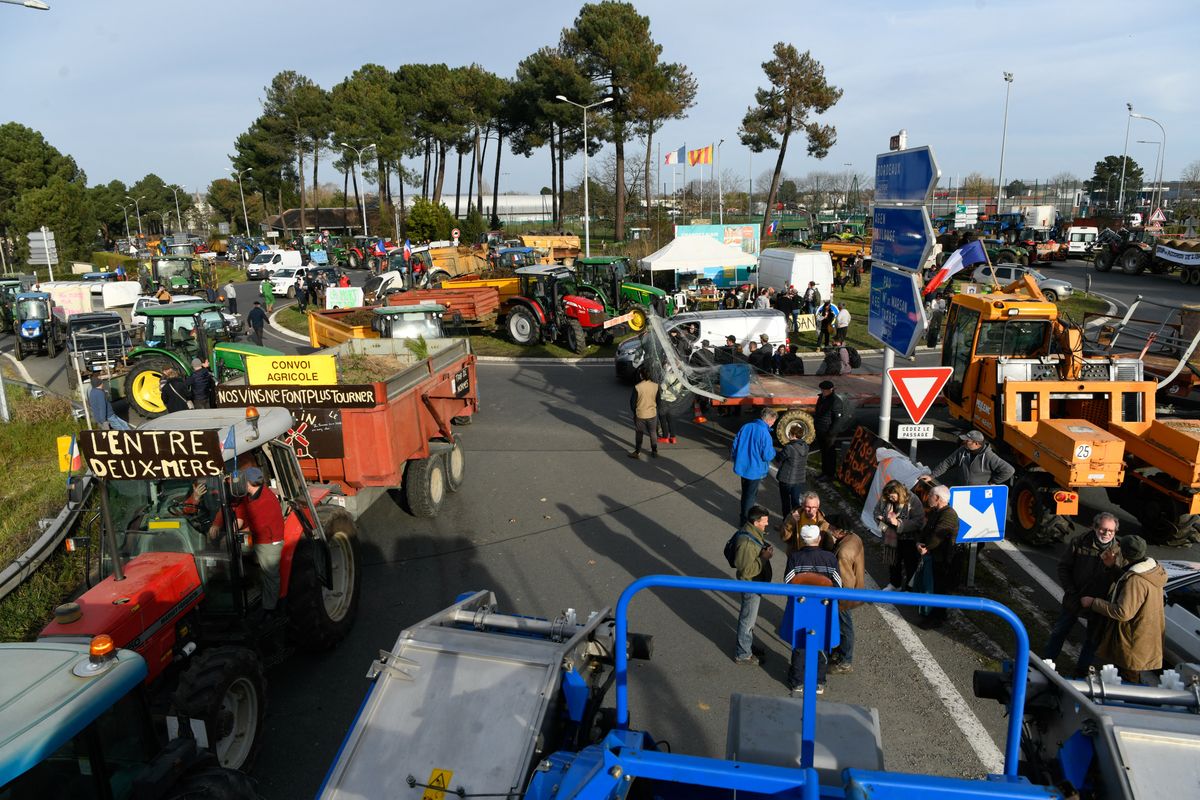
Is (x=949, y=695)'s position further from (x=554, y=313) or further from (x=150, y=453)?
(x=554, y=313)

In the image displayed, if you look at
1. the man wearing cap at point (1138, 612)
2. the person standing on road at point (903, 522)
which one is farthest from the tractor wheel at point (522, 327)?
the man wearing cap at point (1138, 612)

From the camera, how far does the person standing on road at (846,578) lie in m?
6.18

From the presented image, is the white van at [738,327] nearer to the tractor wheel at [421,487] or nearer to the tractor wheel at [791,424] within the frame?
the tractor wheel at [791,424]

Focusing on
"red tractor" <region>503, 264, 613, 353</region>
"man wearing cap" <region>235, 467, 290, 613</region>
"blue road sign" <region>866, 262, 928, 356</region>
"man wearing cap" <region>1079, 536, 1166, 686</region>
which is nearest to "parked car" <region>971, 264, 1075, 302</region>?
"red tractor" <region>503, 264, 613, 353</region>

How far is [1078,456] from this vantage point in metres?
8.06

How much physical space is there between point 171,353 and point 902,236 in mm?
15220

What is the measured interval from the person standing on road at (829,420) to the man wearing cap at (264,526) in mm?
7377

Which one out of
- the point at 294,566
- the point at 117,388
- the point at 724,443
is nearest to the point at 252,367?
the point at 294,566

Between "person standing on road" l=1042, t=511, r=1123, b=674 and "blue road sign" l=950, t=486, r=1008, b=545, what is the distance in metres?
0.92

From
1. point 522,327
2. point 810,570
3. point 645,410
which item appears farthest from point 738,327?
point 810,570

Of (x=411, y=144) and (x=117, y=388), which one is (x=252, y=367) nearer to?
(x=117, y=388)

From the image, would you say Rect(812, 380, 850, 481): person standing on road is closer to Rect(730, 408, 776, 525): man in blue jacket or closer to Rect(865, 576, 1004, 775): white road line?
Rect(730, 408, 776, 525): man in blue jacket

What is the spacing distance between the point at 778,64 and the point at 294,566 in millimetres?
42234

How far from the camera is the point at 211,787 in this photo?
3672 millimetres
